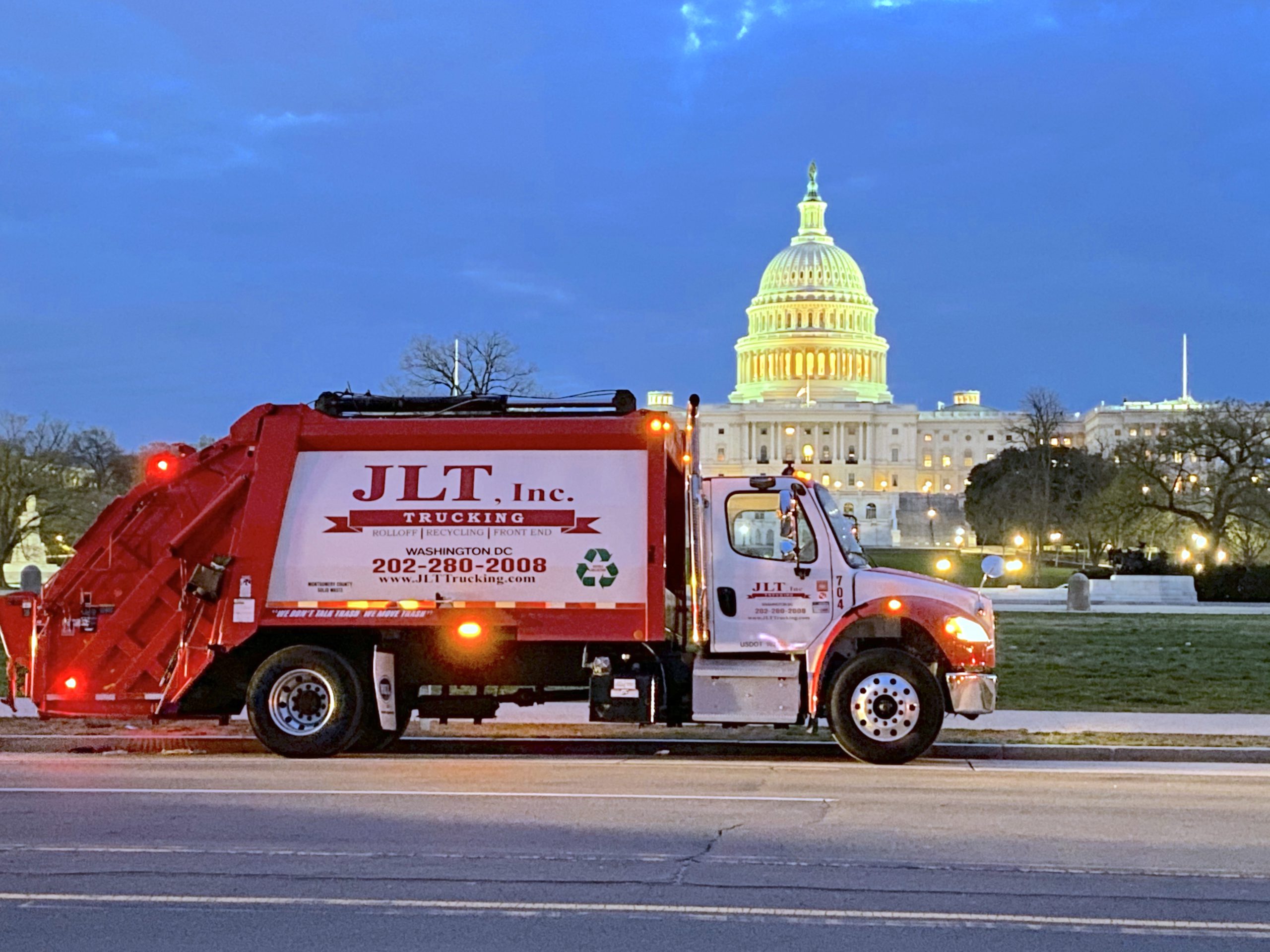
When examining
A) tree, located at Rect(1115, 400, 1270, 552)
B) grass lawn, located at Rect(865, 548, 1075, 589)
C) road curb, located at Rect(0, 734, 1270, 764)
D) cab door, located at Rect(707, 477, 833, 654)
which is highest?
tree, located at Rect(1115, 400, 1270, 552)

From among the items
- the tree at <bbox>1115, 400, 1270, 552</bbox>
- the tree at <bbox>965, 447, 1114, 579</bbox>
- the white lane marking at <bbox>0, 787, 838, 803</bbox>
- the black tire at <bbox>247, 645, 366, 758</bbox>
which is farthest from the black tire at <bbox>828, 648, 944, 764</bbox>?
the tree at <bbox>965, 447, 1114, 579</bbox>

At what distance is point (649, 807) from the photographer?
1112 centimetres

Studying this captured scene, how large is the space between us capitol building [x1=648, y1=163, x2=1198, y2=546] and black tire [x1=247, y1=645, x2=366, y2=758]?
14606cm

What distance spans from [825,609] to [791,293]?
16753 cm

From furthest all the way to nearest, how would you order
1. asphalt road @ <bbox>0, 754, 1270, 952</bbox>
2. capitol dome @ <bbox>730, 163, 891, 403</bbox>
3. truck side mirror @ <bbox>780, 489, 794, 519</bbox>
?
capitol dome @ <bbox>730, 163, 891, 403</bbox> → truck side mirror @ <bbox>780, 489, 794, 519</bbox> → asphalt road @ <bbox>0, 754, 1270, 952</bbox>

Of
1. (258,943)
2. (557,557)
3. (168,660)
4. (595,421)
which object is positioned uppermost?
(595,421)

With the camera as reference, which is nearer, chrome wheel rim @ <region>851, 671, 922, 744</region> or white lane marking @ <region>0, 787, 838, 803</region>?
white lane marking @ <region>0, 787, 838, 803</region>

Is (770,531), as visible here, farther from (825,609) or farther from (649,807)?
(649,807)

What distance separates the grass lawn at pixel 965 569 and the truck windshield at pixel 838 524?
2912 centimetres

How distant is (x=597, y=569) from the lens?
14.5 meters

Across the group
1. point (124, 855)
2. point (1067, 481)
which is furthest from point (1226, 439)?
point (124, 855)

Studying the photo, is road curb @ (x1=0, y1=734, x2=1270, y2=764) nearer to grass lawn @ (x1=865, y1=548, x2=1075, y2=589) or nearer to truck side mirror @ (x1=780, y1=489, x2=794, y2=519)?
truck side mirror @ (x1=780, y1=489, x2=794, y2=519)

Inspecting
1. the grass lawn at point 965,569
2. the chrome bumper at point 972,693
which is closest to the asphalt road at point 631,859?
the chrome bumper at point 972,693

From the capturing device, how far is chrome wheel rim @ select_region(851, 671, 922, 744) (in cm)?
1395
